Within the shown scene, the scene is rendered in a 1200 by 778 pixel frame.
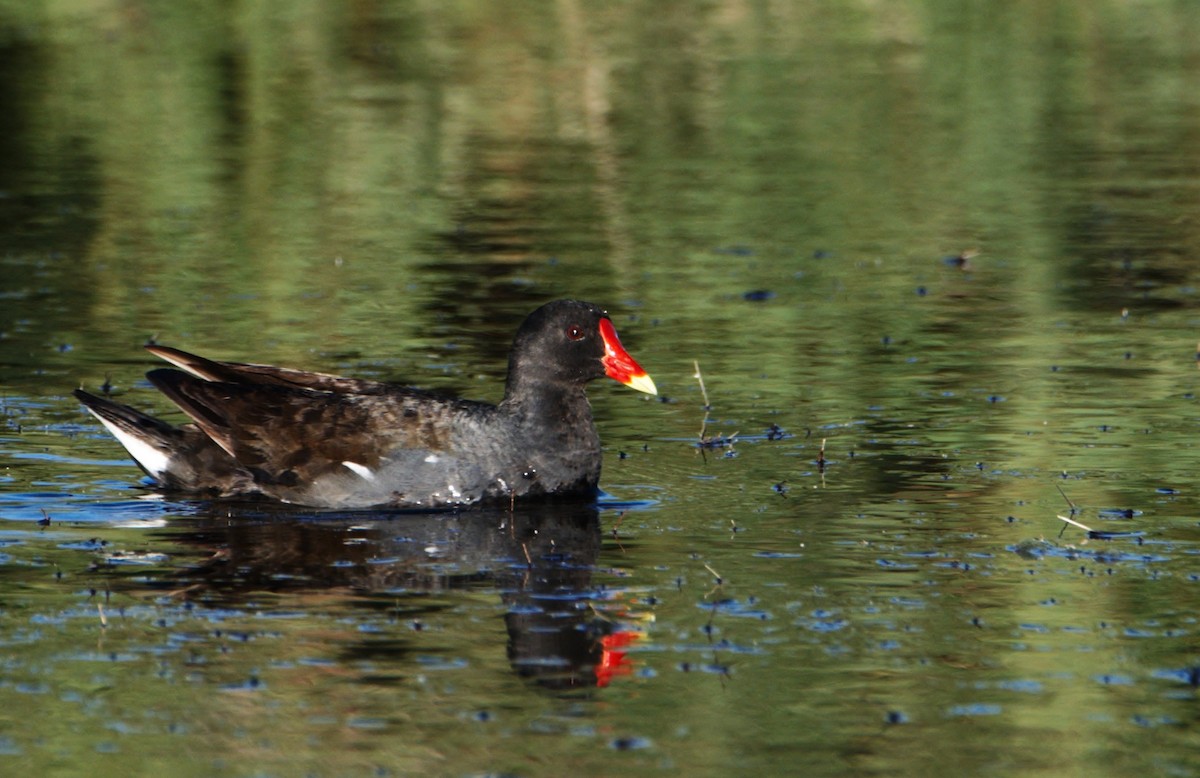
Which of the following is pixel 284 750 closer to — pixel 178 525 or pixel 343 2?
pixel 178 525

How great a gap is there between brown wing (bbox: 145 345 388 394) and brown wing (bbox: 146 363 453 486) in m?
0.02

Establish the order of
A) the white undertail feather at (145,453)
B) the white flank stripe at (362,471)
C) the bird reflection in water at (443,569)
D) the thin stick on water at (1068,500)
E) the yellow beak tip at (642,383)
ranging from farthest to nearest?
the yellow beak tip at (642,383) < the white undertail feather at (145,453) < the white flank stripe at (362,471) < the thin stick on water at (1068,500) < the bird reflection in water at (443,569)

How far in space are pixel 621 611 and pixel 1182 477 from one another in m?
3.83

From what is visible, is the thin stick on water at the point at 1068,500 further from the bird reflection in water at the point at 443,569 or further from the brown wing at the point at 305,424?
the brown wing at the point at 305,424

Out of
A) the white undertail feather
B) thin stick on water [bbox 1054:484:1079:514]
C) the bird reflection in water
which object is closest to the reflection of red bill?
the bird reflection in water

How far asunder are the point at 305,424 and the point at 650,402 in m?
2.95

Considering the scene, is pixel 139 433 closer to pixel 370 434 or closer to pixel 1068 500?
pixel 370 434

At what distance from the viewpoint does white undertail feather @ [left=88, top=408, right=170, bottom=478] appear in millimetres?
10555

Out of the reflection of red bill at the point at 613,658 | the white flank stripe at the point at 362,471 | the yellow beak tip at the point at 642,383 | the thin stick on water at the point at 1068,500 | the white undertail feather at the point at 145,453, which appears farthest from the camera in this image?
the yellow beak tip at the point at 642,383

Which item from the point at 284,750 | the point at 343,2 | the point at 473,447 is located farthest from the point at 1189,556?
the point at 343,2

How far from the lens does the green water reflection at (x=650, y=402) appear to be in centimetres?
702

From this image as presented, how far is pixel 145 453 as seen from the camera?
34.7 ft

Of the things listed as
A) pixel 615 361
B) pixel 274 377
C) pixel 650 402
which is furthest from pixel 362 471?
pixel 650 402

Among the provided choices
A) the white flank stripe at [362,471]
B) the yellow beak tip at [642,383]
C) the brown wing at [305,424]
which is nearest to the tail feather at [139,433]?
the brown wing at [305,424]
